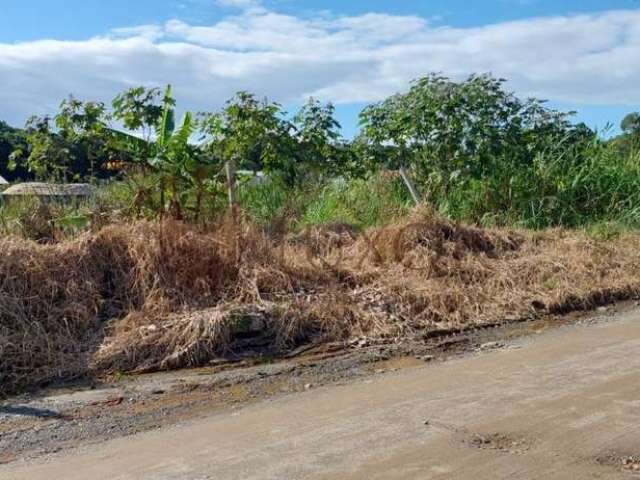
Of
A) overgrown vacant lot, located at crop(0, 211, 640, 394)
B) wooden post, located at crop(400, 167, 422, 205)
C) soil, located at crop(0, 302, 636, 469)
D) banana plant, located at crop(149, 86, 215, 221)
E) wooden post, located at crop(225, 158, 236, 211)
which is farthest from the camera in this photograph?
wooden post, located at crop(400, 167, 422, 205)

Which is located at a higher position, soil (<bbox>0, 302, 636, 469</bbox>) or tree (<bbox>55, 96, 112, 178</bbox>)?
tree (<bbox>55, 96, 112, 178</bbox>)

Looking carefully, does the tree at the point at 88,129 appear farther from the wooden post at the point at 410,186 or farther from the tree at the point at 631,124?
the tree at the point at 631,124

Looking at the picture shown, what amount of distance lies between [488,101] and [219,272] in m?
6.91

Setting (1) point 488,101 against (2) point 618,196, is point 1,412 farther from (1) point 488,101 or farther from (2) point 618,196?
(2) point 618,196

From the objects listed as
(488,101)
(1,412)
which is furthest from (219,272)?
(488,101)

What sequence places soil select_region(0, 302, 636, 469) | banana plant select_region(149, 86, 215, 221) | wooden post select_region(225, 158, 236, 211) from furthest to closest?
wooden post select_region(225, 158, 236, 211) < banana plant select_region(149, 86, 215, 221) < soil select_region(0, 302, 636, 469)

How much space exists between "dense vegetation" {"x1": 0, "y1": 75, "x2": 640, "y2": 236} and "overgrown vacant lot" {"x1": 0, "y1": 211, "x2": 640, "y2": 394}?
6.41ft

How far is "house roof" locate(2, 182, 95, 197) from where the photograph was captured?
1075cm

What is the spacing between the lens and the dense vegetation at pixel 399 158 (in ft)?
38.8

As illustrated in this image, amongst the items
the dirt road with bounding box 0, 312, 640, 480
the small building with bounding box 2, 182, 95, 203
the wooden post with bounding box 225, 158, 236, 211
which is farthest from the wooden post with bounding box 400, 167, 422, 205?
the dirt road with bounding box 0, 312, 640, 480

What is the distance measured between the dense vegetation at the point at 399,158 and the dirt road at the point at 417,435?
555 centimetres

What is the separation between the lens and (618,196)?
560 inches

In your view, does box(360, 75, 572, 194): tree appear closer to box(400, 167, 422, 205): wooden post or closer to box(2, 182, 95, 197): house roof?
box(400, 167, 422, 205): wooden post

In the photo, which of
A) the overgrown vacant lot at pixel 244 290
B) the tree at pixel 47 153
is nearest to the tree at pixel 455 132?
the overgrown vacant lot at pixel 244 290
